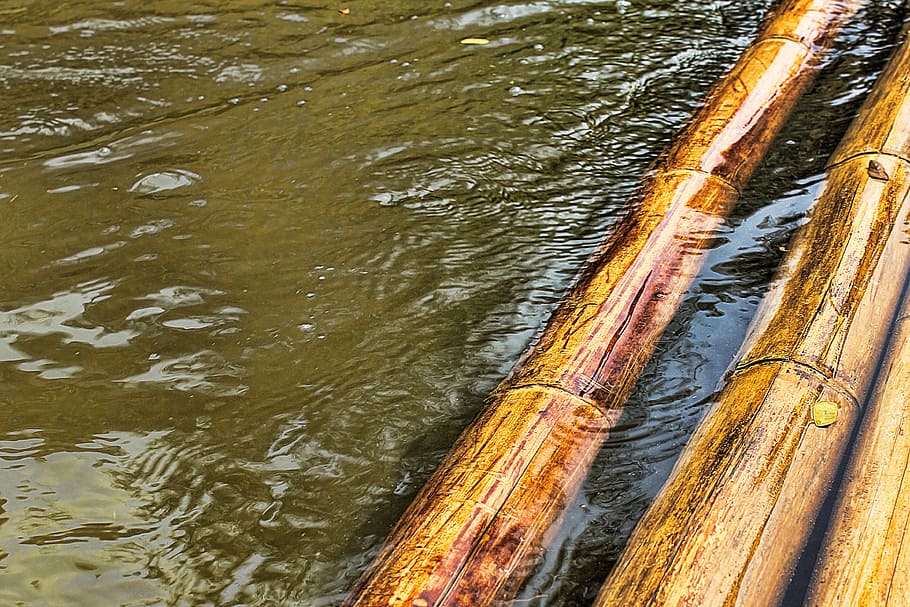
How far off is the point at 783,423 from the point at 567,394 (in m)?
0.73

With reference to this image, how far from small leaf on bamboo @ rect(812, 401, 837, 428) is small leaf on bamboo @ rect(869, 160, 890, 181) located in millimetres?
1716

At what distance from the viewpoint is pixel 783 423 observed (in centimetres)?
294

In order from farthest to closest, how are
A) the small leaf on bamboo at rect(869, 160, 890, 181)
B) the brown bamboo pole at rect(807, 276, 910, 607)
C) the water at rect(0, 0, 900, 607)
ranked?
the small leaf on bamboo at rect(869, 160, 890, 181) < the water at rect(0, 0, 900, 607) < the brown bamboo pole at rect(807, 276, 910, 607)

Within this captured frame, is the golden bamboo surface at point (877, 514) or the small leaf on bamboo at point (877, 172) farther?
the small leaf on bamboo at point (877, 172)

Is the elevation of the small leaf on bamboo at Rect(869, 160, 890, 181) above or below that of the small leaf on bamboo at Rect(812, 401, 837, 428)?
above

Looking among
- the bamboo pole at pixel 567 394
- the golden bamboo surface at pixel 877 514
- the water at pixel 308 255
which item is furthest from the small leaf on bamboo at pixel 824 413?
the bamboo pole at pixel 567 394

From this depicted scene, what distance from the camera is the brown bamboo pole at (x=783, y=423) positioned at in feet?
8.23

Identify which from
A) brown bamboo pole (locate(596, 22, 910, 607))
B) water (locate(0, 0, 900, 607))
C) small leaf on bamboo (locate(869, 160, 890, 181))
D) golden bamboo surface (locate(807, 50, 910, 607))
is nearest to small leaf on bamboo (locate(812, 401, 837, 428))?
brown bamboo pole (locate(596, 22, 910, 607))

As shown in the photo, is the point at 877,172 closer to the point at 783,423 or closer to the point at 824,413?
the point at 824,413

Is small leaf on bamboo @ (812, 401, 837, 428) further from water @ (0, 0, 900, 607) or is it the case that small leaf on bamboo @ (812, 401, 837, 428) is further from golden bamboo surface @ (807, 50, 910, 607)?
water @ (0, 0, 900, 607)

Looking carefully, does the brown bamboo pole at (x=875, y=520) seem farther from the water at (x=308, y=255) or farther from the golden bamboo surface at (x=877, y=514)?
the water at (x=308, y=255)

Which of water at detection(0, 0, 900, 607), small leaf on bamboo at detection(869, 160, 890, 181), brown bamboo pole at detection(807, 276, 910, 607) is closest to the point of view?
brown bamboo pole at detection(807, 276, 910, 607)

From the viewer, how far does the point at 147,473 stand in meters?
3.10

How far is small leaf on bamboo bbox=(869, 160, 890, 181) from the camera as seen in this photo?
4.27m
